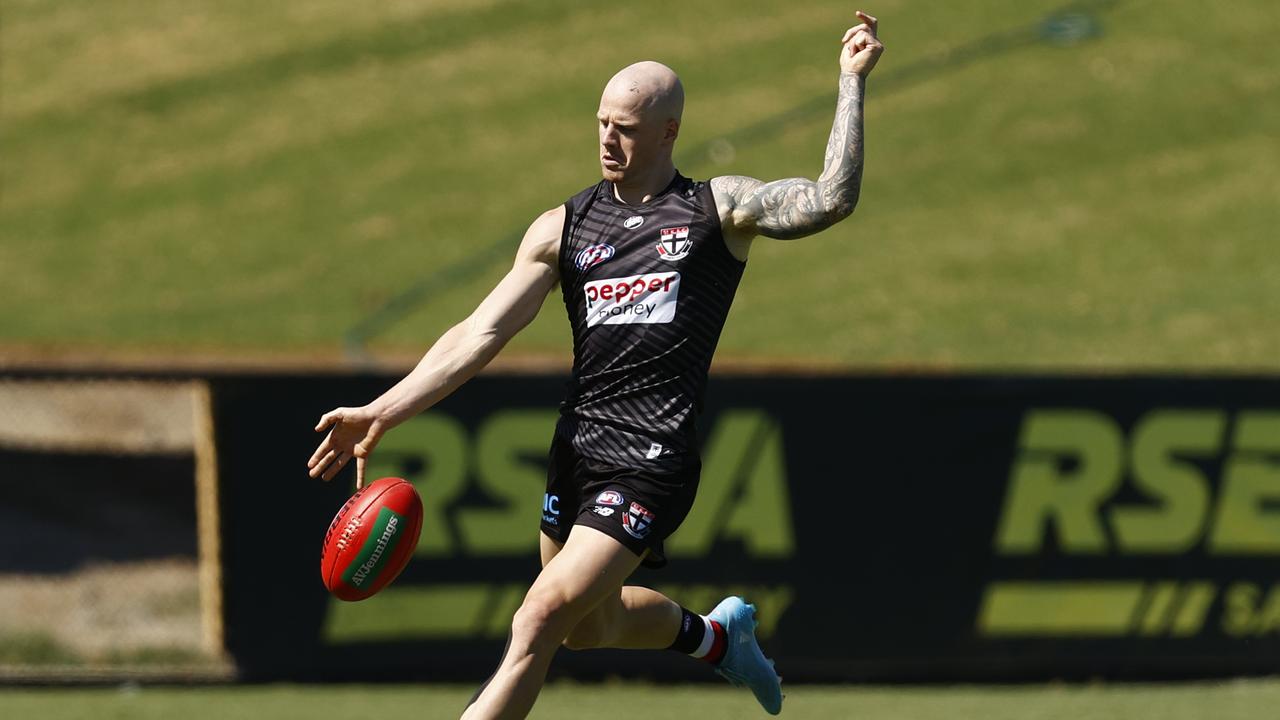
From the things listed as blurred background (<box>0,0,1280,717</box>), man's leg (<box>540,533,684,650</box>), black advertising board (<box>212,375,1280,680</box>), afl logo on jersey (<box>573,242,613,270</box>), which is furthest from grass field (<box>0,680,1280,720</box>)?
afl logo on jersey (<box>573,242,613,270</box>)

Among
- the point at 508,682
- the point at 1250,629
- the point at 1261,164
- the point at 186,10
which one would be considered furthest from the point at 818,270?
the point at 508,682

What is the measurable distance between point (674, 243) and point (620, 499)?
35.4 inches

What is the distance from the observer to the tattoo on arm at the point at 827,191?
547 centimetres

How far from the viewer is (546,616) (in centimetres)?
545

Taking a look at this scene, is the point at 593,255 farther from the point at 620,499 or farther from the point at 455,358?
the point at 620,499

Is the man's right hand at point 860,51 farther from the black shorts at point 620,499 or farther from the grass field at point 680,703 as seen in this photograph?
the grass field at point 680,703

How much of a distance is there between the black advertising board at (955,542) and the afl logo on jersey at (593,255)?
153 inches

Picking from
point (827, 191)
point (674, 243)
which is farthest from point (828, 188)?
point (674, 243)

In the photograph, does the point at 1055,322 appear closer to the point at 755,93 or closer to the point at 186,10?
the point at 755,93

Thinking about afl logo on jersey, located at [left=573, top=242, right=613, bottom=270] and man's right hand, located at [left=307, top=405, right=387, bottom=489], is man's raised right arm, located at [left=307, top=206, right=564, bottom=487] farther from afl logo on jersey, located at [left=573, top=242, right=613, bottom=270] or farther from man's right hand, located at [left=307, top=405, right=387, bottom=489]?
afl logo on jersey, located at [left=573, top=242, right=613, bottom=270]

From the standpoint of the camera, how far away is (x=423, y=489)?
31.5 ft

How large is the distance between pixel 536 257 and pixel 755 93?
928 inches

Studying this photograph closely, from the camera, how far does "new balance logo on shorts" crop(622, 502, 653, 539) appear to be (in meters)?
5.67

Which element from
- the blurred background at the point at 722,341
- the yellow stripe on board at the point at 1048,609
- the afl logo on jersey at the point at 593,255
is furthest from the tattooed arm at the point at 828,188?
the yellow stripe on board at the point at 1048,609
